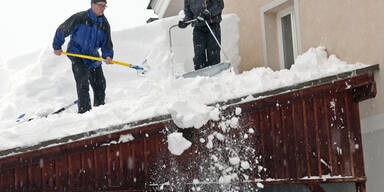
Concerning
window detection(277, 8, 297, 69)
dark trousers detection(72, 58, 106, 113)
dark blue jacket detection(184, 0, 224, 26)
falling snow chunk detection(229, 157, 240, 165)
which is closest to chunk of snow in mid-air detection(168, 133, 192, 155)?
falling snow chunk detection(229, 157, 240, 165)

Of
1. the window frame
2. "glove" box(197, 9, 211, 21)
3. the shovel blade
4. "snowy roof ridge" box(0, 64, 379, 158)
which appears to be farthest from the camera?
the window frame

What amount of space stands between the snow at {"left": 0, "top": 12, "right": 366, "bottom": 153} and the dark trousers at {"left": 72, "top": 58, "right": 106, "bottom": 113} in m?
0.22

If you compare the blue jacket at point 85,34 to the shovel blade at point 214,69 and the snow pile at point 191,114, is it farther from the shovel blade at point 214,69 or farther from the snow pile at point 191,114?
the snow pile at point 191,114

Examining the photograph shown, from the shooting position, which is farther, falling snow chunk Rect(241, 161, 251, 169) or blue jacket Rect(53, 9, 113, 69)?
blue jacket Rect(53, 9, 113, 69)

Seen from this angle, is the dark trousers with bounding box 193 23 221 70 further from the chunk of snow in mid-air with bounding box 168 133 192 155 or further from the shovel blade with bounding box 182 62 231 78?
the chunk of snow in mid-air with bounding box 168 133 192 155

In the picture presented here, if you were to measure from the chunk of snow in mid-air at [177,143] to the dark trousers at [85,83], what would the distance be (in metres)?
1.87

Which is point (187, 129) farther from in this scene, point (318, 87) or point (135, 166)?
point (318, 87)

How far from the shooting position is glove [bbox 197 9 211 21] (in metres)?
7.14

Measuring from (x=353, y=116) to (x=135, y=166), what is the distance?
2661mm

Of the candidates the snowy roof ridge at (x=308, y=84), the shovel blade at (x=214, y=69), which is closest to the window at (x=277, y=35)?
the shovel blade at (x=214, y=69)

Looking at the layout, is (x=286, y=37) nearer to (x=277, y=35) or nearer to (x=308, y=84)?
(x=277, y=35)

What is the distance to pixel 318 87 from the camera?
5184 mm

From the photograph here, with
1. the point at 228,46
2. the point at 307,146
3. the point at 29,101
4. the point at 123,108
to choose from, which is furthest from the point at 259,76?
the point at 29,101

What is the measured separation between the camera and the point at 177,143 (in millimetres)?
4625
